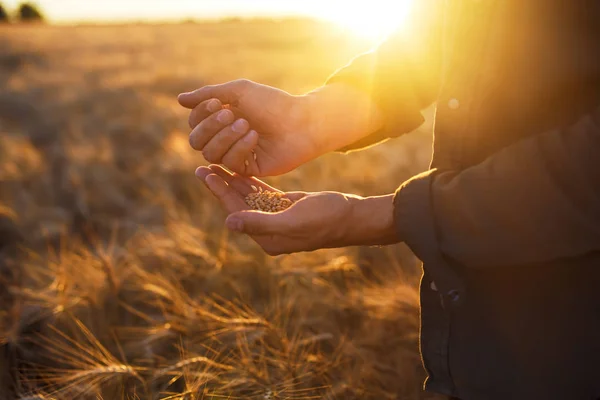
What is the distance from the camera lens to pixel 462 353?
116 centimetres

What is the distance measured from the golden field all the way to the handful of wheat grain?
0.50 meters

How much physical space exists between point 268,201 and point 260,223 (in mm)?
247

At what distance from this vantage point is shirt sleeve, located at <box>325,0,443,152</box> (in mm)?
1405

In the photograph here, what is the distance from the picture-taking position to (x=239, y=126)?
1.38 metres

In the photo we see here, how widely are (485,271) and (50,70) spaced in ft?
45.0

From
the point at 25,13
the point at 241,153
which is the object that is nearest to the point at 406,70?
the point at 241,153

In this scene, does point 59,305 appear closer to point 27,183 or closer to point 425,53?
point 425,53

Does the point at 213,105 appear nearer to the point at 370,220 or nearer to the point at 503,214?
the point at 370,220

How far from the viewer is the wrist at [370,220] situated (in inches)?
45.6

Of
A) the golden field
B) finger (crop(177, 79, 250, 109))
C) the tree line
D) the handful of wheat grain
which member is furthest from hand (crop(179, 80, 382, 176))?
the tree line

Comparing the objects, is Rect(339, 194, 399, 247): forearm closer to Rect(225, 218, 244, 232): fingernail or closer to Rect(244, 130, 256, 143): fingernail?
Rect(225, 218, 244, 232): fingernail

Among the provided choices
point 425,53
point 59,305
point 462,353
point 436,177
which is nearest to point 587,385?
point 462,353

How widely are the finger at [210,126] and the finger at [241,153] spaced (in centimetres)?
6

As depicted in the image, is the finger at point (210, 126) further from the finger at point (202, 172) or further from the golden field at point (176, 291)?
the golden field at point (176, 291)
